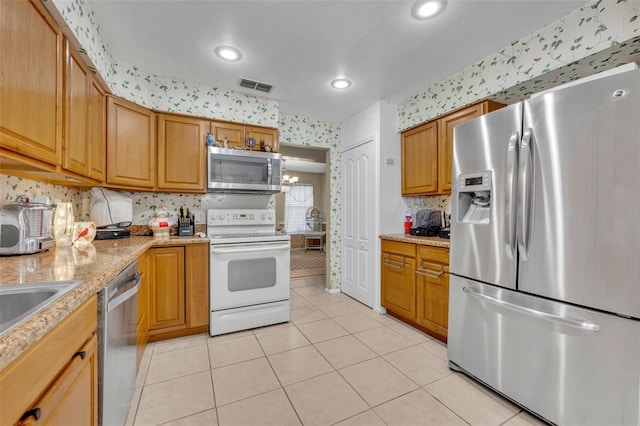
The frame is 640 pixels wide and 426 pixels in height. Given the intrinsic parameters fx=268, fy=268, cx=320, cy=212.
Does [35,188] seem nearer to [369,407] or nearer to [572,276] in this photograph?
[369,407]

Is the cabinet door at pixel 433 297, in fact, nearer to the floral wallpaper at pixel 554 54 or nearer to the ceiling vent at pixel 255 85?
the floral wallpaper at pixel 554 54

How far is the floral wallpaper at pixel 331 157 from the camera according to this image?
12.4 ft

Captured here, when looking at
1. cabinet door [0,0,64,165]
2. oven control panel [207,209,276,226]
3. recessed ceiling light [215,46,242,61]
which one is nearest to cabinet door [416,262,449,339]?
oven control panel [207,209,276,226]

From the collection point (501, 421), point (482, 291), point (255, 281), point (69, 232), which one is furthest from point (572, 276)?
point (69, 232)

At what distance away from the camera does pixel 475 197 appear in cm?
190

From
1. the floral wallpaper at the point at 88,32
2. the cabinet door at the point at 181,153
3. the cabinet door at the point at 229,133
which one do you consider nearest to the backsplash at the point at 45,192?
the cabinet door at the point at 181,153

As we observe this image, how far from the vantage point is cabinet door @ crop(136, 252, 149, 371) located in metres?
1.93

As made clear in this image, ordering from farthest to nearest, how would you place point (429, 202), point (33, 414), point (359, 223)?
point (359, 223)
point (429, 202)
point (33, 414)

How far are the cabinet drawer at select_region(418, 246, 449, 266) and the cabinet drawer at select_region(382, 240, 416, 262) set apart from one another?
0.30ft

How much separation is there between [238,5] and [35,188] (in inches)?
71.2

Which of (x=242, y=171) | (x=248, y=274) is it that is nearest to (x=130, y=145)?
(x=242, y=171)

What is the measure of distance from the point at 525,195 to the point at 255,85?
261cm

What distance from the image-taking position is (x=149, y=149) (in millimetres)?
2570

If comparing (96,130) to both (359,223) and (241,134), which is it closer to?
(241,134)
